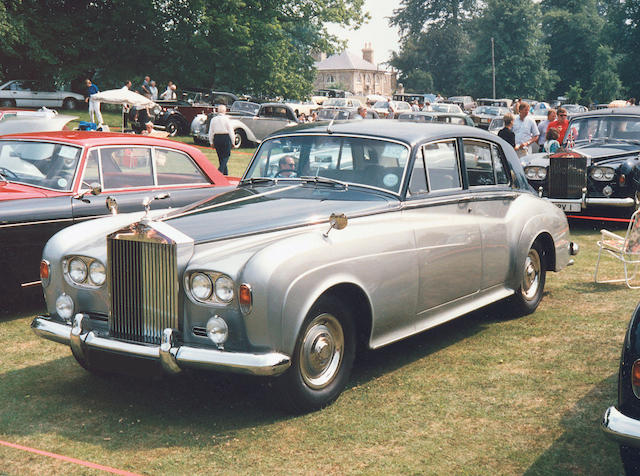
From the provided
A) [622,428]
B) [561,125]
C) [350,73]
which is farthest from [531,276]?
[350,73]

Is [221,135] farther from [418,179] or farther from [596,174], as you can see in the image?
[418,179]

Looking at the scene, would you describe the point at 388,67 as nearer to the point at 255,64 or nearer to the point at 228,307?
the point at 255,64

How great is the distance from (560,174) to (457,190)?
6.10 m

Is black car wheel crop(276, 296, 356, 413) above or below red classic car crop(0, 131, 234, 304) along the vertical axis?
below

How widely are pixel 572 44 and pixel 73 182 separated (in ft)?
270

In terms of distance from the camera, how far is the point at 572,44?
3221 inches

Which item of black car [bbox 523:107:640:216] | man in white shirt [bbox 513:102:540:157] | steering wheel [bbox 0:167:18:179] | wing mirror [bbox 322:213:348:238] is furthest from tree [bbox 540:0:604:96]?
wing mirror [bbox 322:213:348:238]

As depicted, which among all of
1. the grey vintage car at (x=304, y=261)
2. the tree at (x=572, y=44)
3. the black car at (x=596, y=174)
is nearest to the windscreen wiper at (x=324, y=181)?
the grey vintage car at (x=304, y=261)

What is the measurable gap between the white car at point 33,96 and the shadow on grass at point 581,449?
34804 millimetres

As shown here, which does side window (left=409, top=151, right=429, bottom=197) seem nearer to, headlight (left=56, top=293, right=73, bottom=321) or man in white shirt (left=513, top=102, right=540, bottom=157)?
headlight (left=56, top=293, right=73, bottom=321)

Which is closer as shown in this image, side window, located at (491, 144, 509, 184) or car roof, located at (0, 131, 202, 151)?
side window, located at (491, 144, 509, 184)

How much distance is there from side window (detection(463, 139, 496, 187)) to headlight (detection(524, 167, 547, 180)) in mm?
5623

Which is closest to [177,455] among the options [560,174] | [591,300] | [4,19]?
[591,300]

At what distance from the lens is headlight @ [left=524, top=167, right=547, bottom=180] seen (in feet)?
40.1
